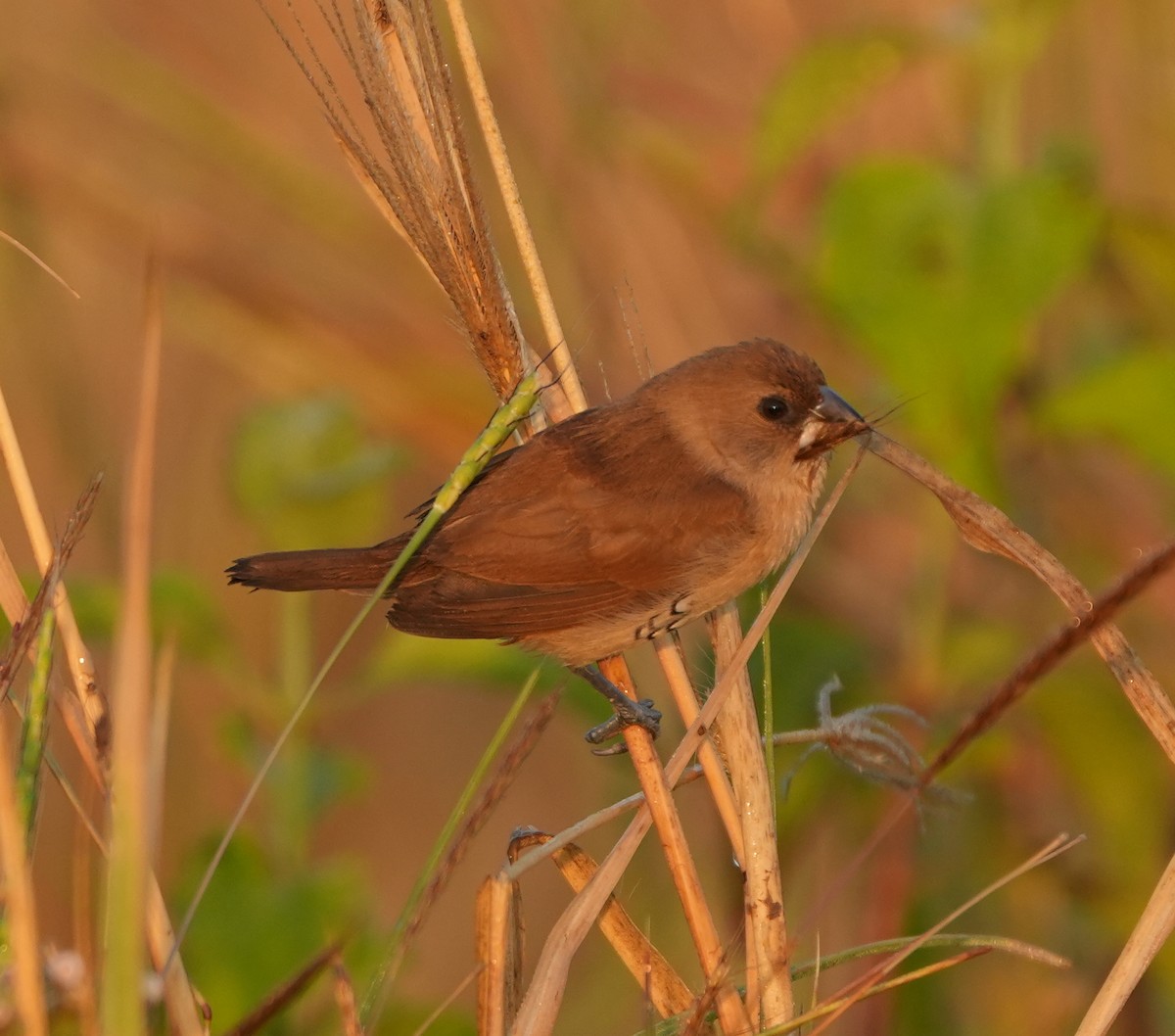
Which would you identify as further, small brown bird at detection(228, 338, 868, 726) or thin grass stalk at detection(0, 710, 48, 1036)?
small brown bird at detection(228, 338, 868, 726)

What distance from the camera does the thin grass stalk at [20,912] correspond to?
3.88 feet

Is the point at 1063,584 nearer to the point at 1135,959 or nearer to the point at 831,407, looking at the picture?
the point at 1135,959

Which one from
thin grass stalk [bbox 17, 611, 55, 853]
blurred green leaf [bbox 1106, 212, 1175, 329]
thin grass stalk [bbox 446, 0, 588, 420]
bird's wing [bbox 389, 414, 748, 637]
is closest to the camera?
thin grass stalk [bbox 17, 611, 55, 853]

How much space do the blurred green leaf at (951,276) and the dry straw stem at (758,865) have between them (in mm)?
838

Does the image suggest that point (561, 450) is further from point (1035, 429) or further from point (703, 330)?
point (703, 330)

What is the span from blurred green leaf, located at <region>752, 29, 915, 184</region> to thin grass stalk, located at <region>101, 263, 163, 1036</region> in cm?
177

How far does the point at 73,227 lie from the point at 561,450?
75.7 inches

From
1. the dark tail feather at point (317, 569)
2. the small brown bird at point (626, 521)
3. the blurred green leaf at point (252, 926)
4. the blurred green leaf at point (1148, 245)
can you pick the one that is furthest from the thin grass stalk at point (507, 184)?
the blurred green leaf at point (1148, 245)

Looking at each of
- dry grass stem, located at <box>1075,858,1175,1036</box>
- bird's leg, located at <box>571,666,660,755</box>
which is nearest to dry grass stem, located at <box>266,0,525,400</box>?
bird's leg, located at <box>571,666,660,755</box>

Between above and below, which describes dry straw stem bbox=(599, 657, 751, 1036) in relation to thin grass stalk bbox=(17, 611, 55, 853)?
below

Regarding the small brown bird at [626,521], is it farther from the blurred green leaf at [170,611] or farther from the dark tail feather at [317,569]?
the blurred green leaf at [170,611]

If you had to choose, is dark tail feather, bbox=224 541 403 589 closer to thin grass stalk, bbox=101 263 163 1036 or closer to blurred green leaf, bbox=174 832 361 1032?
blurred green leaf, bbox=174 832 361 1032

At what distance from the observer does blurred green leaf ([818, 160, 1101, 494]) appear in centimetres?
253

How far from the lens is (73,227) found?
3.70 meters
